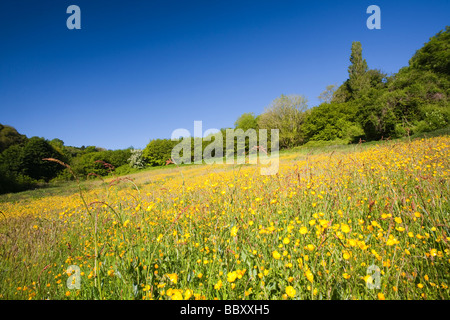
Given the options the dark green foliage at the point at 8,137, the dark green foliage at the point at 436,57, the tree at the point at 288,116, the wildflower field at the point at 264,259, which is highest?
the dark green foliage at the point at 436,57

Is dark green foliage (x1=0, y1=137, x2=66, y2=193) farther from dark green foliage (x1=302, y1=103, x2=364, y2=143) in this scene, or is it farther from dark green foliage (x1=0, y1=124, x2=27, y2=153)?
dark green foliage (x1=302, y1=103, x2=364, y2=143)

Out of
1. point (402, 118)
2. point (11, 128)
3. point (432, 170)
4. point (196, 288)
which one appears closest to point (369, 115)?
point (402, 118)

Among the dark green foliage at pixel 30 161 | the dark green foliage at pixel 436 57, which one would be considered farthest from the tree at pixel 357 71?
the dark green foliage at pixel 30 161

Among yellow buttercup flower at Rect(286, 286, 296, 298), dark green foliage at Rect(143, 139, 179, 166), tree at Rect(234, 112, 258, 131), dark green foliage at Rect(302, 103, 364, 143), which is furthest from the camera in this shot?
tree at Rect(234, 112, 258, 131)

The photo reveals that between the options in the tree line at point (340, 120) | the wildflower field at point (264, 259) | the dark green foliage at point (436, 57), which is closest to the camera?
the wildflower field at point (264, 259)

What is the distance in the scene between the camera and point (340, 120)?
105 ft

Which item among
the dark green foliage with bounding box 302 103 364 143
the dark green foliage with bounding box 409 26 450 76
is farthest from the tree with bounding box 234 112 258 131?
the dark green foliage with bounding box 409 26 450 76

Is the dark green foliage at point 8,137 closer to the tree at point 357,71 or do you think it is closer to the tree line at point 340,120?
the tree line at point 340,120

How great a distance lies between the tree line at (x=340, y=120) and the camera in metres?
18.0

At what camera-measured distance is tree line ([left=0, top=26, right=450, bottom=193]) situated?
1800 centimetres

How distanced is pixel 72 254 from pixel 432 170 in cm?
636
